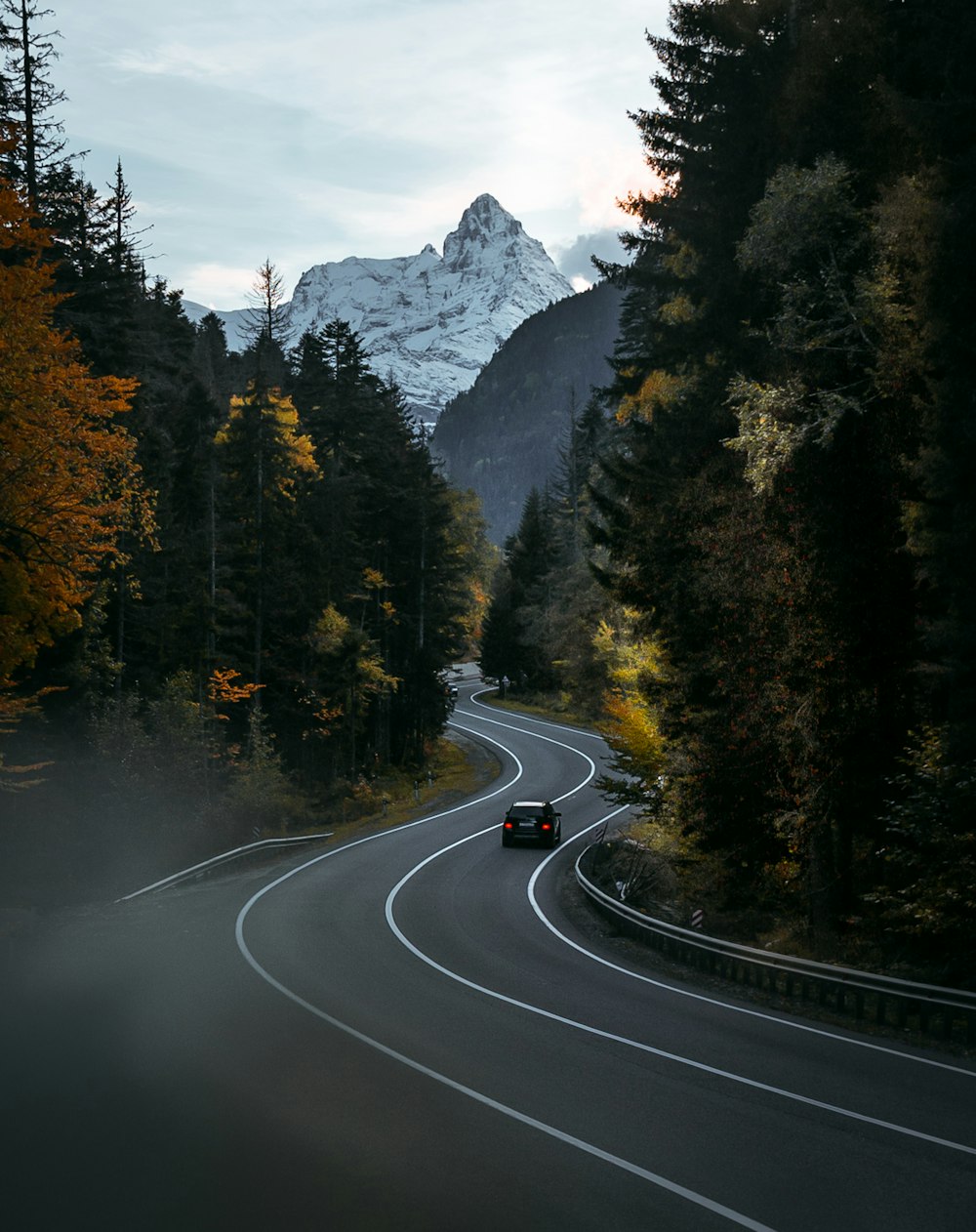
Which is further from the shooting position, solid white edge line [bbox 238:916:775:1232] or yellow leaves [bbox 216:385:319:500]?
yellow leaves [bbox 216:385:319:500]

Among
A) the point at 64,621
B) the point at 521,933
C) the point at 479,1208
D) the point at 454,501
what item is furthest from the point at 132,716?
the point at 454,501

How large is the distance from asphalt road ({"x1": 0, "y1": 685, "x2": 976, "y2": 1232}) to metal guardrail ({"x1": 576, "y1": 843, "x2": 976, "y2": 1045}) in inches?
34.1

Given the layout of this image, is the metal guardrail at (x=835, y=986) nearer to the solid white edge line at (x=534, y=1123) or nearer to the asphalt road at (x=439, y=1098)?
the asphalt road at (x=439, y=1098)

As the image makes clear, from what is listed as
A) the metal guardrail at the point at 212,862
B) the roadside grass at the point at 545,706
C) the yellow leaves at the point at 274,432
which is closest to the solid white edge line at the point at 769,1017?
the metal guardrail at the point at 212,862

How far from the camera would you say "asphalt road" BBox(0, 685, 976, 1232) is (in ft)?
24.0

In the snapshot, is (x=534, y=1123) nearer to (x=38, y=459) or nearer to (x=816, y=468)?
(x=816, y=468)

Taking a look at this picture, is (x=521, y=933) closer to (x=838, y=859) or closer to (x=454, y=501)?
(x=838, y=859)

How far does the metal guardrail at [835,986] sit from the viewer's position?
12836mm

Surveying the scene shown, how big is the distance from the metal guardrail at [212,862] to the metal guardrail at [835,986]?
13455mm

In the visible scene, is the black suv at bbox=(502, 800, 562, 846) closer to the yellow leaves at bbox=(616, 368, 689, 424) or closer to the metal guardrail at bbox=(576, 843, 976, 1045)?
the metal guardrail at bbox=(576, 843, 976, 1045)

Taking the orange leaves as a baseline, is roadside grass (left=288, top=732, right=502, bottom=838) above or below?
below

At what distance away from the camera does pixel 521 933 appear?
2119 centimetres

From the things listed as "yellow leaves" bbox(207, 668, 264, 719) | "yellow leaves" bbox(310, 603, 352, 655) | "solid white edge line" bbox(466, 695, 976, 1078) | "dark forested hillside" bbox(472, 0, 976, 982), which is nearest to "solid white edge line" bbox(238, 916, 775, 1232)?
"solid white edge line" bbox(466, 695, 976, 1078)

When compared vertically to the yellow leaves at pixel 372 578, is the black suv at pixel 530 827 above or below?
below
